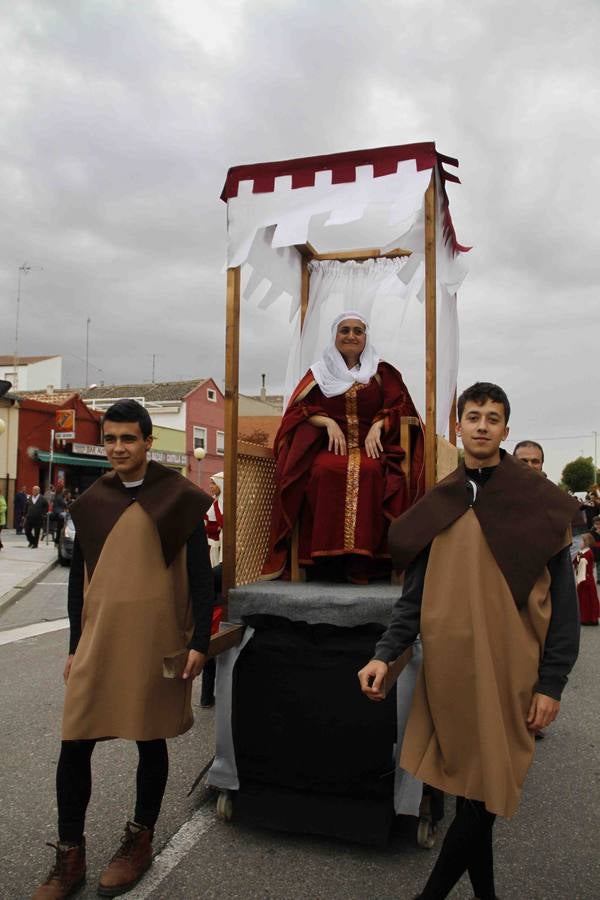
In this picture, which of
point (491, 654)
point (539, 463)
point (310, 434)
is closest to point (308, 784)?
point (491, 654)

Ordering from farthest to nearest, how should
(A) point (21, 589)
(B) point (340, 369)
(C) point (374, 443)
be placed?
1. (A) point (21, 589)
2. (B) point (340, 369)
3. (C) point (374, 443)

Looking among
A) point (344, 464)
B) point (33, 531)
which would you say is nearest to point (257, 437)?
point (344, 464)

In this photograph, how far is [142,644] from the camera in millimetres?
2668

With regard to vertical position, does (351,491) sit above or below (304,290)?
below

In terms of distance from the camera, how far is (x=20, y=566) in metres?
14.3

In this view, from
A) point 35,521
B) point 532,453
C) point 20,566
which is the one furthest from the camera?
point 35,521

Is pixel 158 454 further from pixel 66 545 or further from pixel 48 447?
pixel 66 545

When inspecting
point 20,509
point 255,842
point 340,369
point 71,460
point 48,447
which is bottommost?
point 255,842

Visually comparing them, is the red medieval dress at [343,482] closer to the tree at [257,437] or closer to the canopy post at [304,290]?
the tree at [257,437]

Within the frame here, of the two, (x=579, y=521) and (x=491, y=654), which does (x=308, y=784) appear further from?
(x=579, y=521)

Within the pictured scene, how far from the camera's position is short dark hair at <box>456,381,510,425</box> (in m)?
2.44

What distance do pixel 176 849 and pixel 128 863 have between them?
344 mm

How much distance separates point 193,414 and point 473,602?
1480 inches

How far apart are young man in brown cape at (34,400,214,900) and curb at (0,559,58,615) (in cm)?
773
